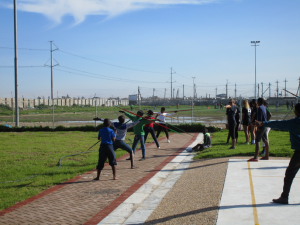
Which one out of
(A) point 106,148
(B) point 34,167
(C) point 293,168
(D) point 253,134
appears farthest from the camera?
(D) point 253,134

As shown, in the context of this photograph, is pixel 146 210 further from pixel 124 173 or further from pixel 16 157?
pixel 16 157

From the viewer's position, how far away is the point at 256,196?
19.5 feet

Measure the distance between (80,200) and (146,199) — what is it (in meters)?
1.37

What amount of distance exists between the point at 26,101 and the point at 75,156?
6041cm

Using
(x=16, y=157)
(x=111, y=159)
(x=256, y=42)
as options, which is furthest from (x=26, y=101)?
(x=111, y=159)

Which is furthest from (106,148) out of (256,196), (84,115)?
(84,115)

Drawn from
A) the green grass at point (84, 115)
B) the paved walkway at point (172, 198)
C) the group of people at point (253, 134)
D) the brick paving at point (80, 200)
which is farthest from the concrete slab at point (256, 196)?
the green grass at point (84, 115)

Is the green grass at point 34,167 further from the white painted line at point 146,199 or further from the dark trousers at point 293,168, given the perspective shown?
the dark trousers at point 293,168

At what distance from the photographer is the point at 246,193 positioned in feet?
20.2

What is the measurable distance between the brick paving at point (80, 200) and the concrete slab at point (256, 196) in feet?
7.12

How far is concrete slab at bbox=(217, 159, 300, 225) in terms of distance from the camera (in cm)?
479

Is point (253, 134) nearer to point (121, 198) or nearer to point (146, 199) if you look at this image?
point (146, 199)

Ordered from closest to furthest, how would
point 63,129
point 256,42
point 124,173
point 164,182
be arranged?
point 164,182, point 124,173, point 63,129, point 256,42

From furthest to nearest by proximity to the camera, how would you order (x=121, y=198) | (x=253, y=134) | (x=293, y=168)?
(x=253, y=134) → (x=121, y=198) → (x=293, y=168)
